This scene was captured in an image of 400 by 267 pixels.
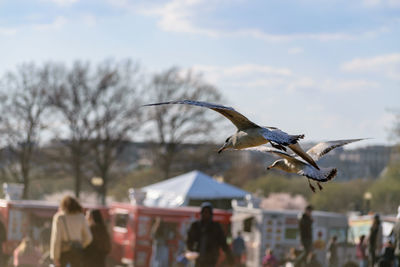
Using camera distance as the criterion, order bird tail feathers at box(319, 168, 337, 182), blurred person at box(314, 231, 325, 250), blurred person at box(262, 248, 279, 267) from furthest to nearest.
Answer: blurred person at box(314, 231, 325, 250)
blurred person at box(262, 248, 279, 267)
bird tail feathers at box(319, 168, 337, 182)

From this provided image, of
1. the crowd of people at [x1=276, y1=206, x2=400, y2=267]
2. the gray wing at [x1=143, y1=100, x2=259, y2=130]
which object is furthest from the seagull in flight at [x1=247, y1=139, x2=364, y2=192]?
the crowd of people at [x1=276, y1=206, x2=400, y2=267]

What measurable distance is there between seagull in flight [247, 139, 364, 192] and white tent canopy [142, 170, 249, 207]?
838 inches

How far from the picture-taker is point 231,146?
15.4ft

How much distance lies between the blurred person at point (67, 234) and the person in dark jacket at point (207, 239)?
1602 millimetres

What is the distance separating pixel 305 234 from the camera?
15.3 metres

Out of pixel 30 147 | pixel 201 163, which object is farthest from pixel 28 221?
pixel 201 163

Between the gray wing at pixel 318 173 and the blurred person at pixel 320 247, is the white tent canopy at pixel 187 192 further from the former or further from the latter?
the gray wing at pixel 318 173

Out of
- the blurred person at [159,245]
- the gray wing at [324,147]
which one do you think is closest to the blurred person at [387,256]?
the blurred person at [159,245]

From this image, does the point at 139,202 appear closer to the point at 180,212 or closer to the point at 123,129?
the point at 180,212

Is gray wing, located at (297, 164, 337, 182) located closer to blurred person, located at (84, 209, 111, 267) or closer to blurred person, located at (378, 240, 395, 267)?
blurred person, located at (84, 209, 111, 267)

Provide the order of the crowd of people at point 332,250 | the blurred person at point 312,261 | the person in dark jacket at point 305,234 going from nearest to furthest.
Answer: the crowd of people at point 332,250 < the person in dark jacket at point 305,234 < the blurred person at point 312,261

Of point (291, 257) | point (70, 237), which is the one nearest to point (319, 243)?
point (291, 257)

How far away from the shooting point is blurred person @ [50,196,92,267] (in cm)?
977

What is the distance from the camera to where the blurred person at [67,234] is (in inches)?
385
